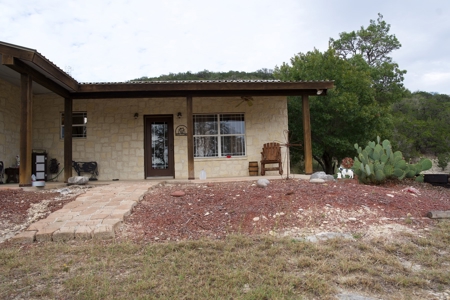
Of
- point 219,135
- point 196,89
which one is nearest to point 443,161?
point 219,135

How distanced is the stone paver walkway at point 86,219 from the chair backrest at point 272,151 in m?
4.18

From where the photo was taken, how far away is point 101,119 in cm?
920

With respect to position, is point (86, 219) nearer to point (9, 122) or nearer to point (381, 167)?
point (381, 167)

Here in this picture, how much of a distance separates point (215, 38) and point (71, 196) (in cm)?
1345

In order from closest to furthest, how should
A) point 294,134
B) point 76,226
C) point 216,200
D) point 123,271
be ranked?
point 123,271 < point 76,226 < point 216,200 < point 294,134

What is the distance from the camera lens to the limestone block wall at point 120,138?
29.9ft

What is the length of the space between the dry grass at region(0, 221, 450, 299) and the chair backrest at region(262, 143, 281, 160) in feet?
17.2

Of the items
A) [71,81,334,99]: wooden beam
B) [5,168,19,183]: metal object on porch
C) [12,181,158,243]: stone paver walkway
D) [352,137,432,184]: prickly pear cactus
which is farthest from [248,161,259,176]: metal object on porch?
[5,168,19,183]: metal object on porch

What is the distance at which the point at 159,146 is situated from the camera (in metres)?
9.37

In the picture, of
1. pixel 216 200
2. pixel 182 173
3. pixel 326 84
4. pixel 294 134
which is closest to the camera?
pixel 216 200

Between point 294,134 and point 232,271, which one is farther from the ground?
point 294,134

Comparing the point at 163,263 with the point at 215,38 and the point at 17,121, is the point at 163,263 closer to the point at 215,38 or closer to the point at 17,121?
the point at 17,121

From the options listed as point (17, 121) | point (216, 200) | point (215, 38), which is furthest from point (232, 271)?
point (215, 38)

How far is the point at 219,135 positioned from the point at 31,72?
5.10 m
